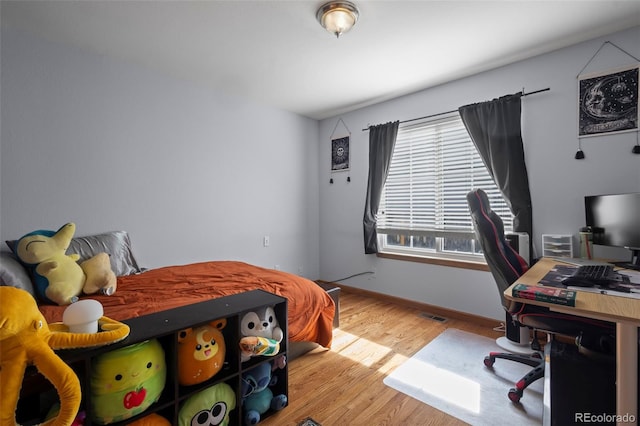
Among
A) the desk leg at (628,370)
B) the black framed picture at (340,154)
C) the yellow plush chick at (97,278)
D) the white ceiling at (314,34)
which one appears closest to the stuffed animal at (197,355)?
the yellow plush chick at (97,278)

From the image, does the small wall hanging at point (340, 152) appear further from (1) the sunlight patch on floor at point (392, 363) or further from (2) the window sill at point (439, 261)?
(1) the sunlight patch on floor at point (392, 363)

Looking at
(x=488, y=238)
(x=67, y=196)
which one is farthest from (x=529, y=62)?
(x=67, y=196)

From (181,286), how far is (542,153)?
3.10 m

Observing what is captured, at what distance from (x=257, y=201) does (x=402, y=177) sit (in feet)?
5.87

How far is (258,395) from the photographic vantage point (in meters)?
1.58

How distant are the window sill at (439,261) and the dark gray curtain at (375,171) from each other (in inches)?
8.7

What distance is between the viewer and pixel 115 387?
1.05 m

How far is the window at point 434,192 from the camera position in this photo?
2934mm

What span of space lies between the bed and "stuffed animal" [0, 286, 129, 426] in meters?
0.70

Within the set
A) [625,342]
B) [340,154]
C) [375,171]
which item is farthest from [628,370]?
[340,154]

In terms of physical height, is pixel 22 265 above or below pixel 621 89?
below

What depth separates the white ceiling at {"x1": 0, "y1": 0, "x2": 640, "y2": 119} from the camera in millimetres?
1938

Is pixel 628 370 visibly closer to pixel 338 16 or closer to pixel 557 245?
pixel 557 245

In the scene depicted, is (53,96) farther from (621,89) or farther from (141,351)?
(621,89)
